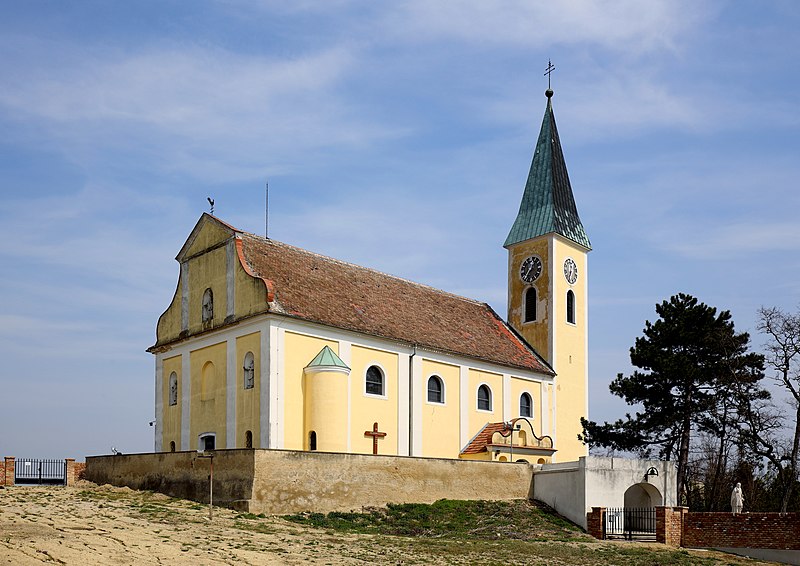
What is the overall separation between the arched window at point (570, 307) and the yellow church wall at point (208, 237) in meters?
21.3

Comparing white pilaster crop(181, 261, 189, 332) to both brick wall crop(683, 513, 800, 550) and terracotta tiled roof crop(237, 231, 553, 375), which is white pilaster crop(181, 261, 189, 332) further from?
brick wall crop(683, 513, 800, 550)

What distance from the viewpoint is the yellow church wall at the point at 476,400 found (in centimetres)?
4447

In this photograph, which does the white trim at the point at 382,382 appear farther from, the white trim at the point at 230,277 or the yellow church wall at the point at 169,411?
the yellow church wall at the point at 169,411

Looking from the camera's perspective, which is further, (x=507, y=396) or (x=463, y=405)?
(x=507, y=396)

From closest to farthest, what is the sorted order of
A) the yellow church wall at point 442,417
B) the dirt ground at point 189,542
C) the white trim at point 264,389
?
the dirt ground at point 189,542 < the white trim at point 264,389 < the yellow church wall at point 442,417

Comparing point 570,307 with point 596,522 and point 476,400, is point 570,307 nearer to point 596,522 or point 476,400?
point 476,400

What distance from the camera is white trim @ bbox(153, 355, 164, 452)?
42.1 metres

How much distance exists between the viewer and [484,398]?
45719 mm

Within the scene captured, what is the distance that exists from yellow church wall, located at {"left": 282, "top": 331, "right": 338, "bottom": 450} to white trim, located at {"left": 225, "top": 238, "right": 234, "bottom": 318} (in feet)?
10.6

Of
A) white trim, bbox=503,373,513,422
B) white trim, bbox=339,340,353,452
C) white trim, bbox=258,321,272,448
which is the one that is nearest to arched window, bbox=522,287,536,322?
white trim, bbox=503,373,513,422

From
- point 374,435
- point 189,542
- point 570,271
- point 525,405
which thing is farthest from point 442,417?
point 189,542

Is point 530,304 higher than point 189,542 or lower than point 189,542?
higher

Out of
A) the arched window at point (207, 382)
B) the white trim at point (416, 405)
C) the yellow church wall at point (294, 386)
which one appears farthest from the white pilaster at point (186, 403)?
the white trim at point (416, 405)

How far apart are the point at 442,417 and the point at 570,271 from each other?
1437 cm
